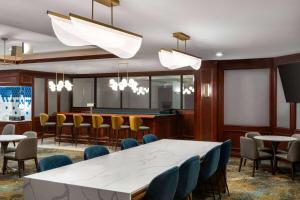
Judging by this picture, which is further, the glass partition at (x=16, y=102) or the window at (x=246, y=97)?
the glass partition at (x=16, y=102)

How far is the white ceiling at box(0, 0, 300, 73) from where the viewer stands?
3.08 m

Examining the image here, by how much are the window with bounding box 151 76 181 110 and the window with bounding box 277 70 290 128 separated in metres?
4.02

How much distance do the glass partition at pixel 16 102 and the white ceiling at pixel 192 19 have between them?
5.47 meters

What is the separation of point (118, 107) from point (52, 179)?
30.8 feet

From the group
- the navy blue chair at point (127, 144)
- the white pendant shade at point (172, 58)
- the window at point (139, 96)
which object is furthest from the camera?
the window at point (139, 96)

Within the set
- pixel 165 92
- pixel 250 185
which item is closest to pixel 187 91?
pixel 165 92

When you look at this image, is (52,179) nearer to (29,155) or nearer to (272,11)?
(272,11)

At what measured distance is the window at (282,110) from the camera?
686 cm

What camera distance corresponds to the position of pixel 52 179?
8.20ft

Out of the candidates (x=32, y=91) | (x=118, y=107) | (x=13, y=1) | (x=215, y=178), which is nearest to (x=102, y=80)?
(x=118, y=107)

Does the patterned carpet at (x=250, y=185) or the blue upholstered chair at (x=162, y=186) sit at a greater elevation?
the blue upholstered chair at (x=162, y=186)

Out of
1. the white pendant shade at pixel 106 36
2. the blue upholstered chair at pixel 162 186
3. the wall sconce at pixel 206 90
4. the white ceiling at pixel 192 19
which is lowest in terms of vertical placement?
the blue upholstered chair at pixel 162 186

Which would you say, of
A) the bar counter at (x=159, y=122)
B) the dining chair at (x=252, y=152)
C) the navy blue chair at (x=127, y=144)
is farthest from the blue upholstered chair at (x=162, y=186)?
the bar counter at (x=159, y=122)

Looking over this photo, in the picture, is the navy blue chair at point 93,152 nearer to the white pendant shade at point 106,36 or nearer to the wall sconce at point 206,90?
the white pendant shade at point 106,36
